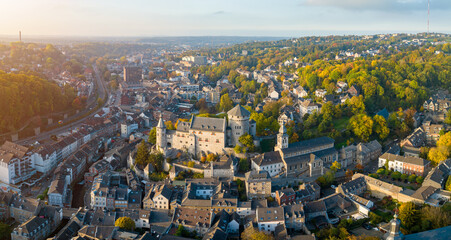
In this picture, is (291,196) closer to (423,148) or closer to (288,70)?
(423,148)

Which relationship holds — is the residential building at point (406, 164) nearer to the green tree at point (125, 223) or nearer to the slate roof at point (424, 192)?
the slate roof at point (424, 192)

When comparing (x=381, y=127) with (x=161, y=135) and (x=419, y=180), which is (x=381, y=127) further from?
(x=161, y=135)

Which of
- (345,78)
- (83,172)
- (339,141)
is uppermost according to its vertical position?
(345,78)

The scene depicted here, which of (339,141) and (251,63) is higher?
(251,63)

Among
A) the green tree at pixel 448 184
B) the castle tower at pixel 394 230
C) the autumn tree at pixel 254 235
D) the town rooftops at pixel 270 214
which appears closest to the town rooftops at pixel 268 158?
the town rooftops at pixel 270 214

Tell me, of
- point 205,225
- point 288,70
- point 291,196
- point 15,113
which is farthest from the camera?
point 288,70

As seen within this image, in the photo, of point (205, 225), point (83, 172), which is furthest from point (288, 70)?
point (205, 225)

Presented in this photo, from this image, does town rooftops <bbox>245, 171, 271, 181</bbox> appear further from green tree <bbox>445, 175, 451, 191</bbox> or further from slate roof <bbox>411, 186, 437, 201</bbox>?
green tree <bbox>445, 175, 451, 191</bbox>

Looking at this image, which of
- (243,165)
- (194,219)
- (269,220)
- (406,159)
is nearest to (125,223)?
(194,219)
